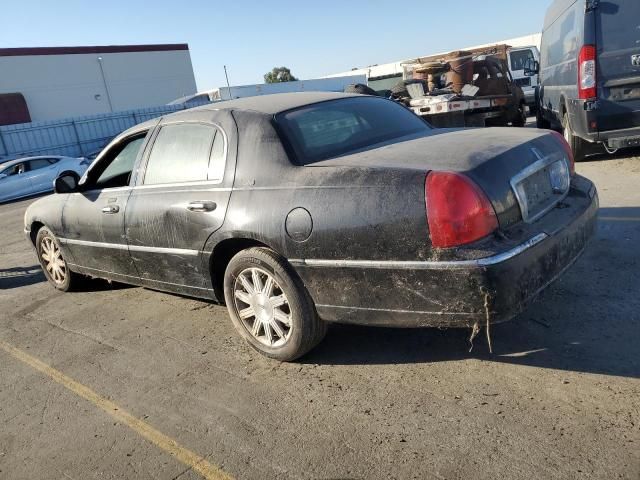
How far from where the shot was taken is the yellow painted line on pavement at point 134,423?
2.62m

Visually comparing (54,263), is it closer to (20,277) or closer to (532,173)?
(20,277)

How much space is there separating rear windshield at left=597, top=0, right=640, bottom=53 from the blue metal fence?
76.1ft

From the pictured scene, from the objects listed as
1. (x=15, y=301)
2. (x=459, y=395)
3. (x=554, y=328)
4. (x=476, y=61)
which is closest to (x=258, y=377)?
(x=459, y=395)

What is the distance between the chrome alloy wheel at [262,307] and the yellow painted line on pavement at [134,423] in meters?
0.89

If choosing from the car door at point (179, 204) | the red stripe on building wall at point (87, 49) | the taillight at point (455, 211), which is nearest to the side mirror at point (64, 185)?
the car door at point (179, 204)

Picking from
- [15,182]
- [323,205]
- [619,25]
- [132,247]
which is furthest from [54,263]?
[15,182]

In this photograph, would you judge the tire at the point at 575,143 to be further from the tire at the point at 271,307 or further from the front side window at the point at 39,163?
the front side window at the point at 39,163

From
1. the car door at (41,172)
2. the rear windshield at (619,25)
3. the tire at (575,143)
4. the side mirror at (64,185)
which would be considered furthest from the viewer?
the car door at (41,172)

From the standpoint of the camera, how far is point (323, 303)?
10.4ft

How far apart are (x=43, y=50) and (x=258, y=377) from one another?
4367 cm

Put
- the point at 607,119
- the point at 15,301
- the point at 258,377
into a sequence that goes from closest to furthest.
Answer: the point at 258,377 → the point at 15,301 → the point at 607,119

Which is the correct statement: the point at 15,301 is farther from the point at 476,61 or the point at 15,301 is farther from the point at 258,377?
the point at 476,61

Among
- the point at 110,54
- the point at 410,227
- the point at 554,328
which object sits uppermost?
the point at 110,54

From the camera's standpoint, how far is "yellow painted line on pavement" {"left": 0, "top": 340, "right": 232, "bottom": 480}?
262 cm
